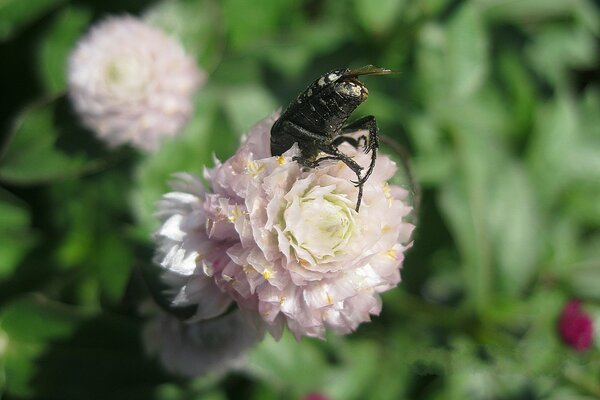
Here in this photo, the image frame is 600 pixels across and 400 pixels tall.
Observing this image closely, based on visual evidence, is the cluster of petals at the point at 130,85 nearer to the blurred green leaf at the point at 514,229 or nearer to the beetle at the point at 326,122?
the beetle at the point at 326,122

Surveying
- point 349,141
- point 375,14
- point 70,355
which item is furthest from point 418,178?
point 70,355

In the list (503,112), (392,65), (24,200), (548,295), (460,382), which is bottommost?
(460,382)

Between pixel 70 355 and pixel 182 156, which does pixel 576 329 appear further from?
pixel 70 355

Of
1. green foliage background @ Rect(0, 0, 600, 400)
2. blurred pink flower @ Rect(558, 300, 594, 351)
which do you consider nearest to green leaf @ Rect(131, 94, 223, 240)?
green foliage background @ Rect(0, 0, 600, 400)

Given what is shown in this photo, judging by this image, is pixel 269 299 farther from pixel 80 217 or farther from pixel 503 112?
pixel 503 112

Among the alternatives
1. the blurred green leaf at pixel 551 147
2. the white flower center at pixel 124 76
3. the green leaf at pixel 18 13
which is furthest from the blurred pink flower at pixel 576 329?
the green leaf at pixel 18 13

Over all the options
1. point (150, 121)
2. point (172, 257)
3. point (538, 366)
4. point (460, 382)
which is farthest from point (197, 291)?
point (460, 382)
